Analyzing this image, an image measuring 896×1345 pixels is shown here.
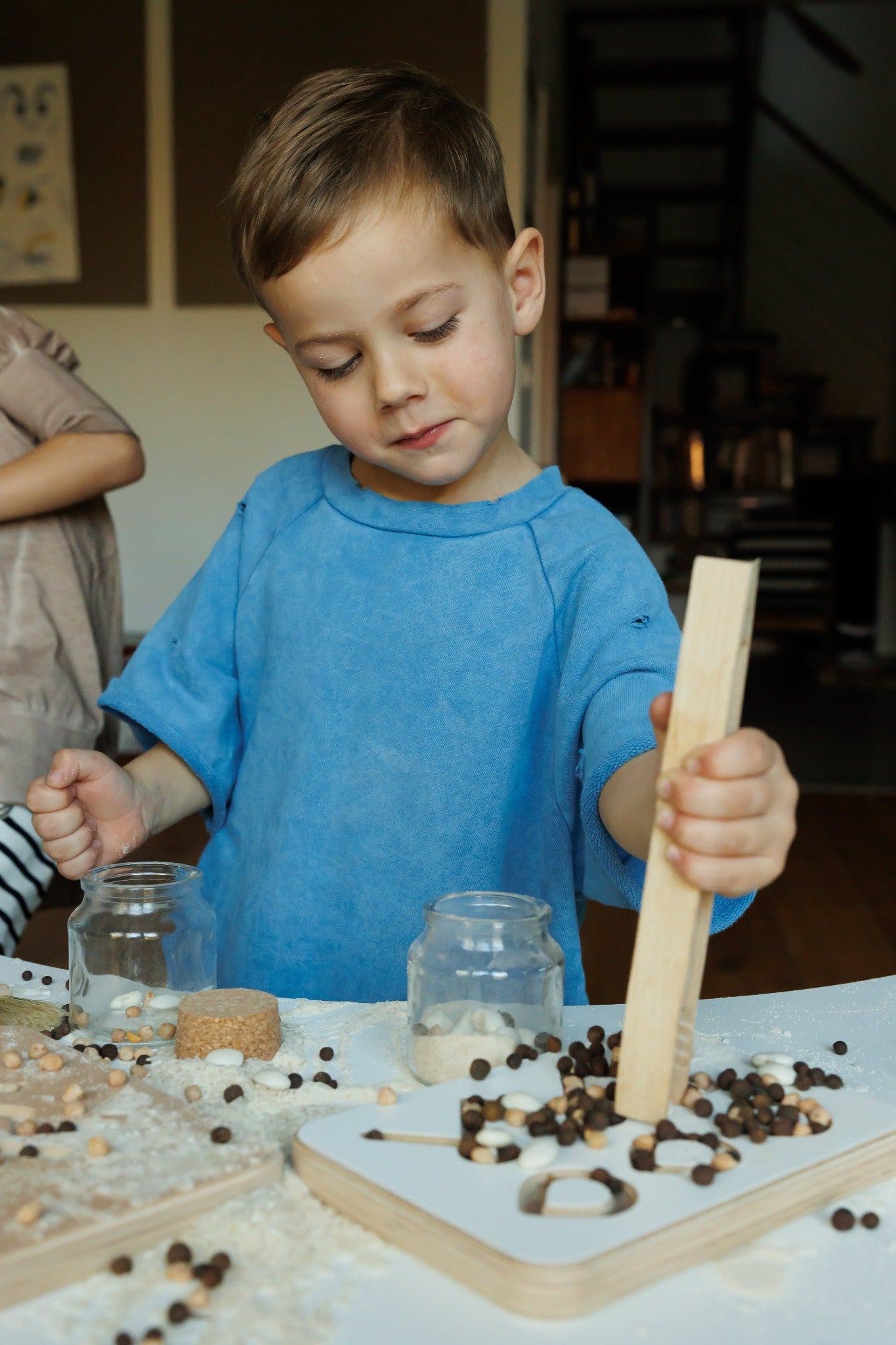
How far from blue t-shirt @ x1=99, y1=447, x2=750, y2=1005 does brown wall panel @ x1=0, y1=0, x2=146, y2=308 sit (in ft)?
9.13

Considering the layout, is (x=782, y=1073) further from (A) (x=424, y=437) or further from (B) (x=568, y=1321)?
(A) (x=424, y=437)

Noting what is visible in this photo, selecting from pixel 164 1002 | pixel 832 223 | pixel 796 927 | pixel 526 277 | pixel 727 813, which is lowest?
pixel 796 927

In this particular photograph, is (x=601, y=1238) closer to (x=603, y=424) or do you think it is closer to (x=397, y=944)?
(x=397, y=944)

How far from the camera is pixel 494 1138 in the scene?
587 mm

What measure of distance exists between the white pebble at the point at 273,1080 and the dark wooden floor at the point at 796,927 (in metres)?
1.67

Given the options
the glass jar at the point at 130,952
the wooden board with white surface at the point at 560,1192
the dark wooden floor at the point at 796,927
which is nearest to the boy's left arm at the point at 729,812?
the wooden board with white surface at the point at 560,1192

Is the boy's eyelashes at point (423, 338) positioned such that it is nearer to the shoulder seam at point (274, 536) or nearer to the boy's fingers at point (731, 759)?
the shoulder seam at point (274, 536)

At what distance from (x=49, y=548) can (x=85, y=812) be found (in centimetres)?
72

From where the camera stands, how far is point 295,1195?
593 mm

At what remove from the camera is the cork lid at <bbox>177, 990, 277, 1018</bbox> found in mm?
762

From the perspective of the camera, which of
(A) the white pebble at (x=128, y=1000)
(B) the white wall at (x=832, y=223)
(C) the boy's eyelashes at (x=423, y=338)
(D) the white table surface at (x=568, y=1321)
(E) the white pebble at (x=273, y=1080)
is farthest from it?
(B) the white wall at (x=832, y=223)

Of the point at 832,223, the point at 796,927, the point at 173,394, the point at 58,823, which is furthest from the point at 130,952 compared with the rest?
the point at 832,223

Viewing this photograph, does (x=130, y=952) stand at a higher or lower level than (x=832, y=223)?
lower

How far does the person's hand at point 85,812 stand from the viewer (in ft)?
2.95
